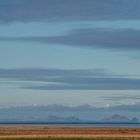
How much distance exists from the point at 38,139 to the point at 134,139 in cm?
1746

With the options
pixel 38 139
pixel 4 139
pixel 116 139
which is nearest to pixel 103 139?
pixel 116 139

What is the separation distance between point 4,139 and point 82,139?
13.4 meters

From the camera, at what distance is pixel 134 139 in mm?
98750

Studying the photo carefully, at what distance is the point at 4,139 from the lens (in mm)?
95250

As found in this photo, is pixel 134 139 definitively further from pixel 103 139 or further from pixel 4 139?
pixel 4 139

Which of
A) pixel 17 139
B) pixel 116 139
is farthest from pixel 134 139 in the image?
pixel 17 139

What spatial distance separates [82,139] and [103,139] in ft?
11.8

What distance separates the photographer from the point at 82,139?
313 feet

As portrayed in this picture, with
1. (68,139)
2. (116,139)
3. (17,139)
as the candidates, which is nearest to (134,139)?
(116,139)

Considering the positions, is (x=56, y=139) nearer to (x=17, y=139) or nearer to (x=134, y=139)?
(x=17, y=139)

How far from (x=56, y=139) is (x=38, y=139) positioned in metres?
3.10

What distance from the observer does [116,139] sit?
96188 millimetres

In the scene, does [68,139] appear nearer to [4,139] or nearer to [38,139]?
[38,139]

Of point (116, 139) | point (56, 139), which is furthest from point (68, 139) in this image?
point (116, 139)
